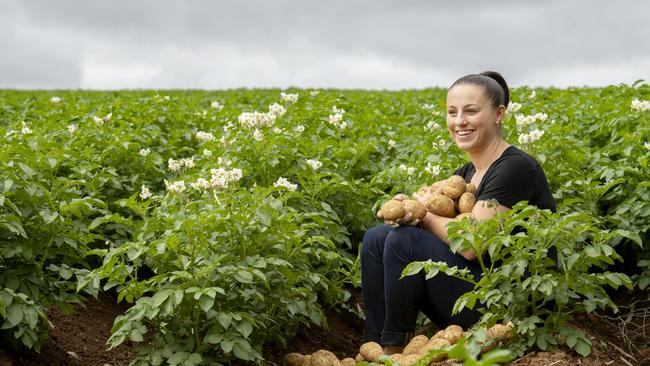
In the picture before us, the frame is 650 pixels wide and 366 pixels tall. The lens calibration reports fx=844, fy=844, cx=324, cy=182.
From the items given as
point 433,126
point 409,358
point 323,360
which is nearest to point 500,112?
point 409,358

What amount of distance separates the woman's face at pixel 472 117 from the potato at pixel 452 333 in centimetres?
94

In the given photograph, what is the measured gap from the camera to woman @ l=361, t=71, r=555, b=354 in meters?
4.18

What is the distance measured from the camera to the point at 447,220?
428cm

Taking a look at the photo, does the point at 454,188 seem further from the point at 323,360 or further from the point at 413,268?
the point at 323,360

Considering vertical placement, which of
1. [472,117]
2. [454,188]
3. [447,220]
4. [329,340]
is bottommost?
[329,340]

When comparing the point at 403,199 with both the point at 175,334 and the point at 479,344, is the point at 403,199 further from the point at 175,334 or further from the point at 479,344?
the point at 175,334

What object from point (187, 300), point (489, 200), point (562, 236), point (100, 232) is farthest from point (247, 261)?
point (100, 232)

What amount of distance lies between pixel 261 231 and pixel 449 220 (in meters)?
0.96

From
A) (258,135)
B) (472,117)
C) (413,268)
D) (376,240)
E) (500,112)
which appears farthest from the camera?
(258,135)

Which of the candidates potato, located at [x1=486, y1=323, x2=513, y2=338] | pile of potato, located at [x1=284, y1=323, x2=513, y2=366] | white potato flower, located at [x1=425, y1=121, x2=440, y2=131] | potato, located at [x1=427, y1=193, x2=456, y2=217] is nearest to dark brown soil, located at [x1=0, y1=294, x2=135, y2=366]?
pile of potato, located at [x1=284, y1=323, x2=513, y2=366]

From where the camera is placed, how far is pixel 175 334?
4160 mm

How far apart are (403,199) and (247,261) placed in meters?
0.91

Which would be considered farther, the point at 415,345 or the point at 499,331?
the point at 415,345

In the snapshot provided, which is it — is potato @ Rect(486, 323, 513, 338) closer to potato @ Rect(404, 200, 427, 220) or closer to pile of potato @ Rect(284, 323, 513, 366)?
pile of potato @ Rect(284, 323, 513, 366)
